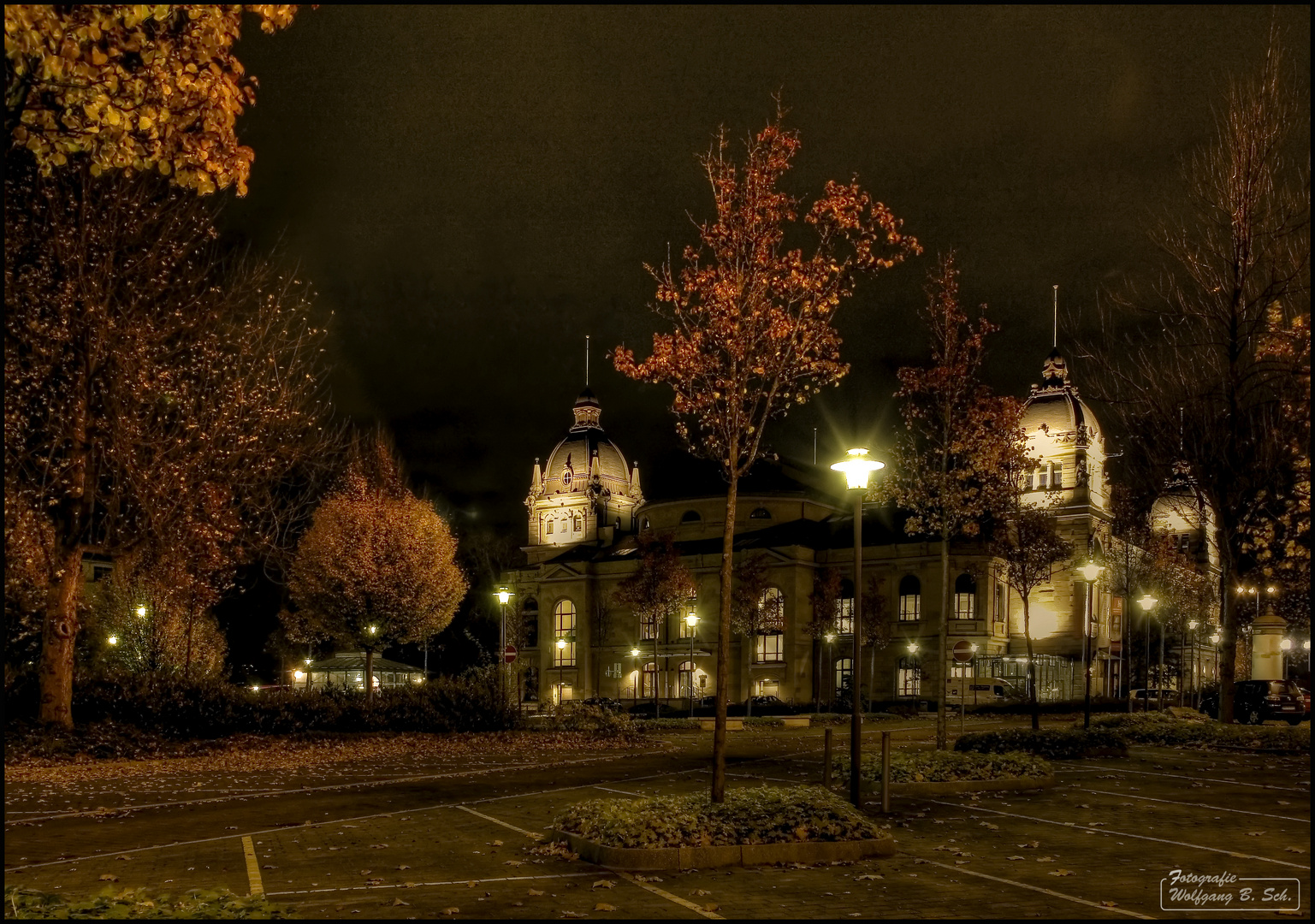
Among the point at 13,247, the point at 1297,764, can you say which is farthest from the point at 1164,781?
the point at 13,247

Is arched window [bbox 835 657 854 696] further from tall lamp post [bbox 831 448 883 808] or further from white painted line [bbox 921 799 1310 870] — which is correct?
tall lamp post [bbox 831 448 883 808]

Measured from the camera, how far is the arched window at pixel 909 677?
72438 mm

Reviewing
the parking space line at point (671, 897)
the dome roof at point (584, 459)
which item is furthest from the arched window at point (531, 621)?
the parking space line at point (671, 897)

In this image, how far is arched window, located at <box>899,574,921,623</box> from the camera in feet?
245

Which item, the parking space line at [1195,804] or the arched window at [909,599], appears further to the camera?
the arched window at [909,599]

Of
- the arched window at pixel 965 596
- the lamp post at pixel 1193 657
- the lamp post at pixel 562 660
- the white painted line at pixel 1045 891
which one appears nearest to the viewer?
the white painted line at pixel 1045 891

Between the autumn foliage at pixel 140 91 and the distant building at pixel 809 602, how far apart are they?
5547 centimetres

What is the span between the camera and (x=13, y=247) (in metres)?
20.1

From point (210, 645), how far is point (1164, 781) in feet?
139

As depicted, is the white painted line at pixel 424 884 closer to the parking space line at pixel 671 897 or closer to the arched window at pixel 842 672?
the parking space line at pixel 671 897

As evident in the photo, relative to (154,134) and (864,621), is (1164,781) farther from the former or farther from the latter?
(864,621)

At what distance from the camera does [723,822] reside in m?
11.8

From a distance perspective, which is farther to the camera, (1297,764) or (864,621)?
(864,621)

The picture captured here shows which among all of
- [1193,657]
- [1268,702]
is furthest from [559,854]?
[1193,657]
